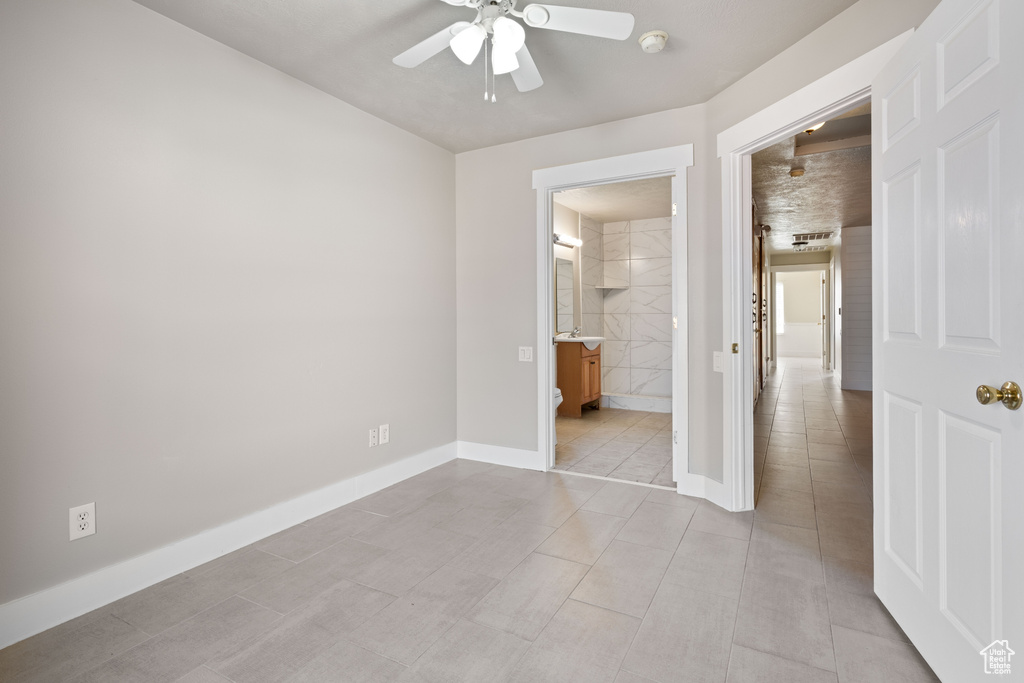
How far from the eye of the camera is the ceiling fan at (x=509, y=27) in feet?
5.76

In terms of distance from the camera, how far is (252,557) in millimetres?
2352

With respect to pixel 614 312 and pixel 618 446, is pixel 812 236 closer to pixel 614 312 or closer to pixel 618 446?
pixel 614 312

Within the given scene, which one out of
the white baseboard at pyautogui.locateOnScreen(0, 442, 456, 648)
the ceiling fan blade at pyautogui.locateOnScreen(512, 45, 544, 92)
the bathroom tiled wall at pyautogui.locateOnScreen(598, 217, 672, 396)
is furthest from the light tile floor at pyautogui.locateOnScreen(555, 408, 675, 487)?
the ceiling fan blade at pyautogui.locateOnScreen(512, 45, 544, 92)

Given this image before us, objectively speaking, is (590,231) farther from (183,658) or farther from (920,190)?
(183,658)

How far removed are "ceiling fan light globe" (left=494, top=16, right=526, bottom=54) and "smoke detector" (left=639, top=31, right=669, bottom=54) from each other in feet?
2.59

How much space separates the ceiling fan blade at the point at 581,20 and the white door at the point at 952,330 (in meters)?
0.95

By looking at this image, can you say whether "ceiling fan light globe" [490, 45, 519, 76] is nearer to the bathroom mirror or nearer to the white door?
the white door

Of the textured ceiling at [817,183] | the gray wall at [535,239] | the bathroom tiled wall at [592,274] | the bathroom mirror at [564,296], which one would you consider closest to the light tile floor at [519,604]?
the gray wall at [535,239]

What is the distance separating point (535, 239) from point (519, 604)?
252cm

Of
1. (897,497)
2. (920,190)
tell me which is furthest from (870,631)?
(920,190)

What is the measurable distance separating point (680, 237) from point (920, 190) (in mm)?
1602

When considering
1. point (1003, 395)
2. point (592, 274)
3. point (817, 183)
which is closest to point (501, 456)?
point (1003, 395)

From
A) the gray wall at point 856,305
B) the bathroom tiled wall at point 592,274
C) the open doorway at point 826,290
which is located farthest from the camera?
the gray wall at point 856,305

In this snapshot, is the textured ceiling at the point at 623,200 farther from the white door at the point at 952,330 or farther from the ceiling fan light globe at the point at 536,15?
the white door at the point at 952,330
